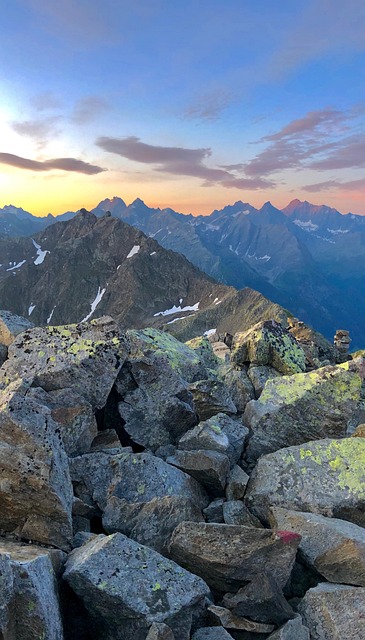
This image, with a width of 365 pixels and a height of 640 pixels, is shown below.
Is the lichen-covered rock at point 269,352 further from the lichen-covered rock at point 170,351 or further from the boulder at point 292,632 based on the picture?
the boulder at point 292,632

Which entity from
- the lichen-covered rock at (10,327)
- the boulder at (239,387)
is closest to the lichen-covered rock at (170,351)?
the boulder at (239,387)

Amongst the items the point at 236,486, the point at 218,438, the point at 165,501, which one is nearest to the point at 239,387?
the point at 218,438

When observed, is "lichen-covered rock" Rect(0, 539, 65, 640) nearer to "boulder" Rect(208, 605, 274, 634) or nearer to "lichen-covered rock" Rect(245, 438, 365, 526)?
"boulder" Rect(208, 605, 274, 634)

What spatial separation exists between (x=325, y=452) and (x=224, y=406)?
3969 millimetres

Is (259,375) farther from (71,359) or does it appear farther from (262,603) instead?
(262,603)

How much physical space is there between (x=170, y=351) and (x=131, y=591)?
10706 mm

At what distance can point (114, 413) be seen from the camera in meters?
13.3

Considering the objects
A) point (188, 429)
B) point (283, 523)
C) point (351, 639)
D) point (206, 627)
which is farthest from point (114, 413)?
point (351, 639)

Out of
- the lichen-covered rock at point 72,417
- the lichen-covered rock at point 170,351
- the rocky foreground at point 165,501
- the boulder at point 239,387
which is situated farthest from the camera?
the boulder at point 239,387

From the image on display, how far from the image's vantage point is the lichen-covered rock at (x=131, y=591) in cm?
653

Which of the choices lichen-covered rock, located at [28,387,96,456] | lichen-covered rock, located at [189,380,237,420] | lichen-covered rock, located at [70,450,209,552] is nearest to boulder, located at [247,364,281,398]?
lichen-covered rock, located at [189,380,237,420]

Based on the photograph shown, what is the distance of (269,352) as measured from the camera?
2027 centimetres

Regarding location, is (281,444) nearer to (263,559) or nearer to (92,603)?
(263,559)

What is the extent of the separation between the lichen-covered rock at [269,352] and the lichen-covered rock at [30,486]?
43.7 ft
